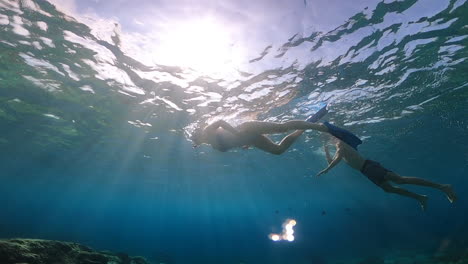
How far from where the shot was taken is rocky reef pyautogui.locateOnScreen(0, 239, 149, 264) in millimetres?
6449

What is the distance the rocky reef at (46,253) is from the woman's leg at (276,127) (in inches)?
250

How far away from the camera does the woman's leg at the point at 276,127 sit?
796 cm

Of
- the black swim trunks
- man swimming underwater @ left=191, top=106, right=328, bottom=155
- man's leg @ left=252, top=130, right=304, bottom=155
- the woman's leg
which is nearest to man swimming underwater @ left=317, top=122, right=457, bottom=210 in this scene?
the black swim trunks

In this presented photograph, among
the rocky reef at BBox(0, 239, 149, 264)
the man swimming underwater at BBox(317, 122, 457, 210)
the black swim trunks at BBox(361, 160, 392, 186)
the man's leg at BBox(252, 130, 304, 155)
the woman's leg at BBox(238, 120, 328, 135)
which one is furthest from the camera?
the man's leg at BBox(252, 130, 304, 155)

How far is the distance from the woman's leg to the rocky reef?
250 inches

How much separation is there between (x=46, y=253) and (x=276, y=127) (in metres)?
7.62

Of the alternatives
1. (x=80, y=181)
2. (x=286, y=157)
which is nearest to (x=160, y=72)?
(x=286, y=157)

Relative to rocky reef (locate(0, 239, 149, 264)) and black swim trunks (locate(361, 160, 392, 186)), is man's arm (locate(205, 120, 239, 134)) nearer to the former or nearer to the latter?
black swim trunks (locate(361, 160, 392, 186))

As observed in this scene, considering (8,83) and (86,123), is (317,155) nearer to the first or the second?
(86,123)

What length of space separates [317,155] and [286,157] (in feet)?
11.4

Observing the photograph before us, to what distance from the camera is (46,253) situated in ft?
24.6

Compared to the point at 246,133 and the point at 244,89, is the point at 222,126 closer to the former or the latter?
the point at 246,133

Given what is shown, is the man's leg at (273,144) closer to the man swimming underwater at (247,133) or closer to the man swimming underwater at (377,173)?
the man swimming underwater at (247,133)

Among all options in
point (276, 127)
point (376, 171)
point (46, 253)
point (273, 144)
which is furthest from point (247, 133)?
point (46, 253)
